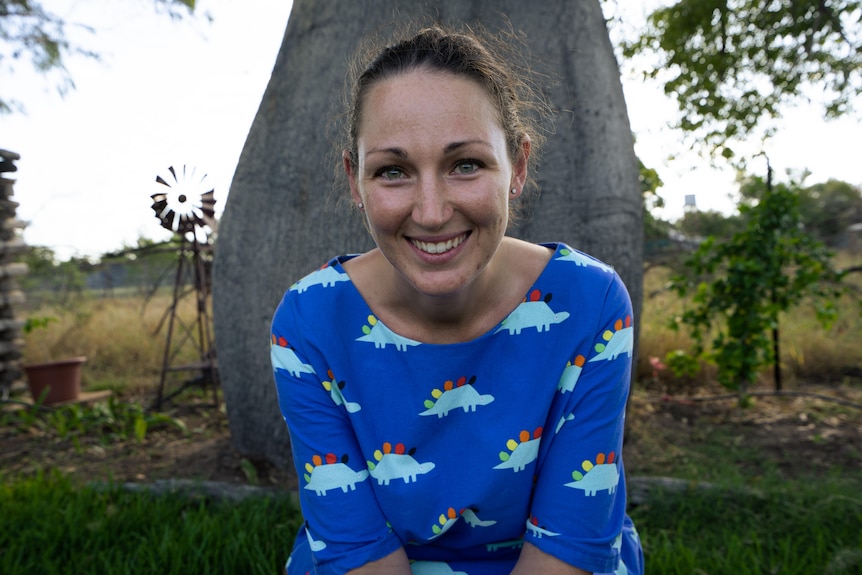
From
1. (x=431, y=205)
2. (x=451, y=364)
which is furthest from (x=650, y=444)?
(x=431, y=205)

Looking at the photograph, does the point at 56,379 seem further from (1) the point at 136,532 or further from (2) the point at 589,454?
(2) the point at 589,454

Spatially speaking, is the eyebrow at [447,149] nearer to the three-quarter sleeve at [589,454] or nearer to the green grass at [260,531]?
the three-quarter sleeve at [589,454]

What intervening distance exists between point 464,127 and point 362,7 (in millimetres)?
1983

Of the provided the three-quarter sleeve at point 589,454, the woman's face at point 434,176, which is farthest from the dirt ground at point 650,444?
the woman's face at point 434,176

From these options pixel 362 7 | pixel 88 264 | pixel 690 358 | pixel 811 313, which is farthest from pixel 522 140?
pixel 811 313

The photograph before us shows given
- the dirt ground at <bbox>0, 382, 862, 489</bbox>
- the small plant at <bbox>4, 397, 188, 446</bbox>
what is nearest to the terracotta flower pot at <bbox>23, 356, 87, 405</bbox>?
the small plant at <bbox>4, 397, 188, 446</bbox>

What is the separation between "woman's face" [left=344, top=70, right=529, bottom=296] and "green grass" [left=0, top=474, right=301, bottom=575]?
1310 mm

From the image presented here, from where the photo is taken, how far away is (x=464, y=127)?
133 cm

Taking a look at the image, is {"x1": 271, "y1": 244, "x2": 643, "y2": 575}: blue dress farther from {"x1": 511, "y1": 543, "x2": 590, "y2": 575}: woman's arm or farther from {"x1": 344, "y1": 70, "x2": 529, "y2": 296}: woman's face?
{"x1": 344, "y1": 70, "x2": 529, "y2": 296}: woman's face

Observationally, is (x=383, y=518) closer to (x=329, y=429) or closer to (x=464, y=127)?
(x=329, y=429)

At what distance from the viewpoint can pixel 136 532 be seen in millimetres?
2418

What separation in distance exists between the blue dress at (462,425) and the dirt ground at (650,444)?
1.52 m

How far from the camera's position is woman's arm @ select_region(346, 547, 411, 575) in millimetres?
1405

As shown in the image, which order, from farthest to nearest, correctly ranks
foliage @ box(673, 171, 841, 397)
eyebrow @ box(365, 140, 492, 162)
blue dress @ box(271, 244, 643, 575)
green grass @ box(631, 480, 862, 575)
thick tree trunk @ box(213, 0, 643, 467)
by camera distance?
foliage @ box(673, 171, 841, 397) < thick tree trunk @ box(213, 0, 643, 467) < green grass @ box(631, 480, 862, 575) < blue dress @ box(271, 244, 643, 575) < eyebrow @ box(365, 140, 492, 162)
